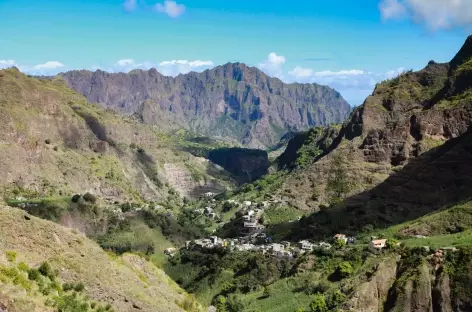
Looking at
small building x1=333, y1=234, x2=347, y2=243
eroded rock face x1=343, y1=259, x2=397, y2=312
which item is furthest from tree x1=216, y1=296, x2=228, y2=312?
small building x1=333, y1=234, x2=347, y2=243

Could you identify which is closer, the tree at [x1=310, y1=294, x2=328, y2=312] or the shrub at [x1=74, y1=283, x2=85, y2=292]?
the shrub at [x1=74, y1=283, x2=85, y2=292]

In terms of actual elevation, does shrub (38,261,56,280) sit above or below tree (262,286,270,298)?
above

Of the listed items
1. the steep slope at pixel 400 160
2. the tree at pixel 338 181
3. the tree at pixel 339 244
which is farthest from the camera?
the tree at pixel 338 181

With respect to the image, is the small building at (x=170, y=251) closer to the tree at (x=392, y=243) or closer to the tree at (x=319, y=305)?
the tree at (x=392, y=243)

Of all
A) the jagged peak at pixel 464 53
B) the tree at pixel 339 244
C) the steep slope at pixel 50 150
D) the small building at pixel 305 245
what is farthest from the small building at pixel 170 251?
the jagged peak at pixel 464 53

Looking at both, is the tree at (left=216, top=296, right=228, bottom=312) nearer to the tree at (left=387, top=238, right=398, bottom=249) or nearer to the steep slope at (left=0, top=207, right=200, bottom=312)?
the tree at (left=387, top=238, right=398, bottom=249)

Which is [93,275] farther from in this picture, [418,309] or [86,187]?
[86,187]
